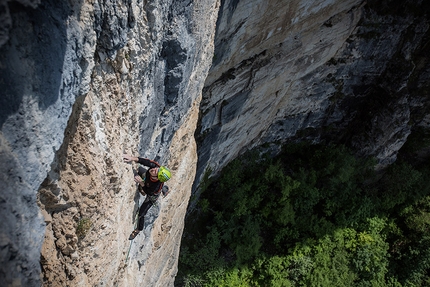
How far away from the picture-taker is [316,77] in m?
10.5

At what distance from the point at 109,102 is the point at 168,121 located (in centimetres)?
166

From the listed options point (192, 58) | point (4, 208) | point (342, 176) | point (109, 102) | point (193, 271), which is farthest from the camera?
point (342, 176)

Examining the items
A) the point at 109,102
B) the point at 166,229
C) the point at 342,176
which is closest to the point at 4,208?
the point at 109,102

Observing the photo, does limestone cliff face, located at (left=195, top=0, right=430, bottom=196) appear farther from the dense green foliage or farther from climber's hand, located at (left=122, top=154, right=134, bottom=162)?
climber's hand, located at (left=122, top=154, right=134, bottom=162)

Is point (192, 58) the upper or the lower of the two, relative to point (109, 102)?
upper

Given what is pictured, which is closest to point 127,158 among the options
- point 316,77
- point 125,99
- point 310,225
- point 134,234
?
point 125,99

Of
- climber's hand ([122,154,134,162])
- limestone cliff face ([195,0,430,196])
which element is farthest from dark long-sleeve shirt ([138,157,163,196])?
limestone cliff face ([195,0,430,196])

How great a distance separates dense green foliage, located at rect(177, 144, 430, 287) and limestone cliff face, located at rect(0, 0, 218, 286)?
644 cm

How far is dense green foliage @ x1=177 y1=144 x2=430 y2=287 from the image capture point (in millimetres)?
11180

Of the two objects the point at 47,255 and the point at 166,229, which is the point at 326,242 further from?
the point at 47,255

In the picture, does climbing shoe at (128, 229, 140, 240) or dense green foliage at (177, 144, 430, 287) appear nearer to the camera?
climbing shoe at (128, 229, 140, 240)

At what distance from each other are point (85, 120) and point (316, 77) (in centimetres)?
903

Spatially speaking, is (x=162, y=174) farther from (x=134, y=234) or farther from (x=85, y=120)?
(x=85, y=120)

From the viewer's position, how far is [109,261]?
3.49m
